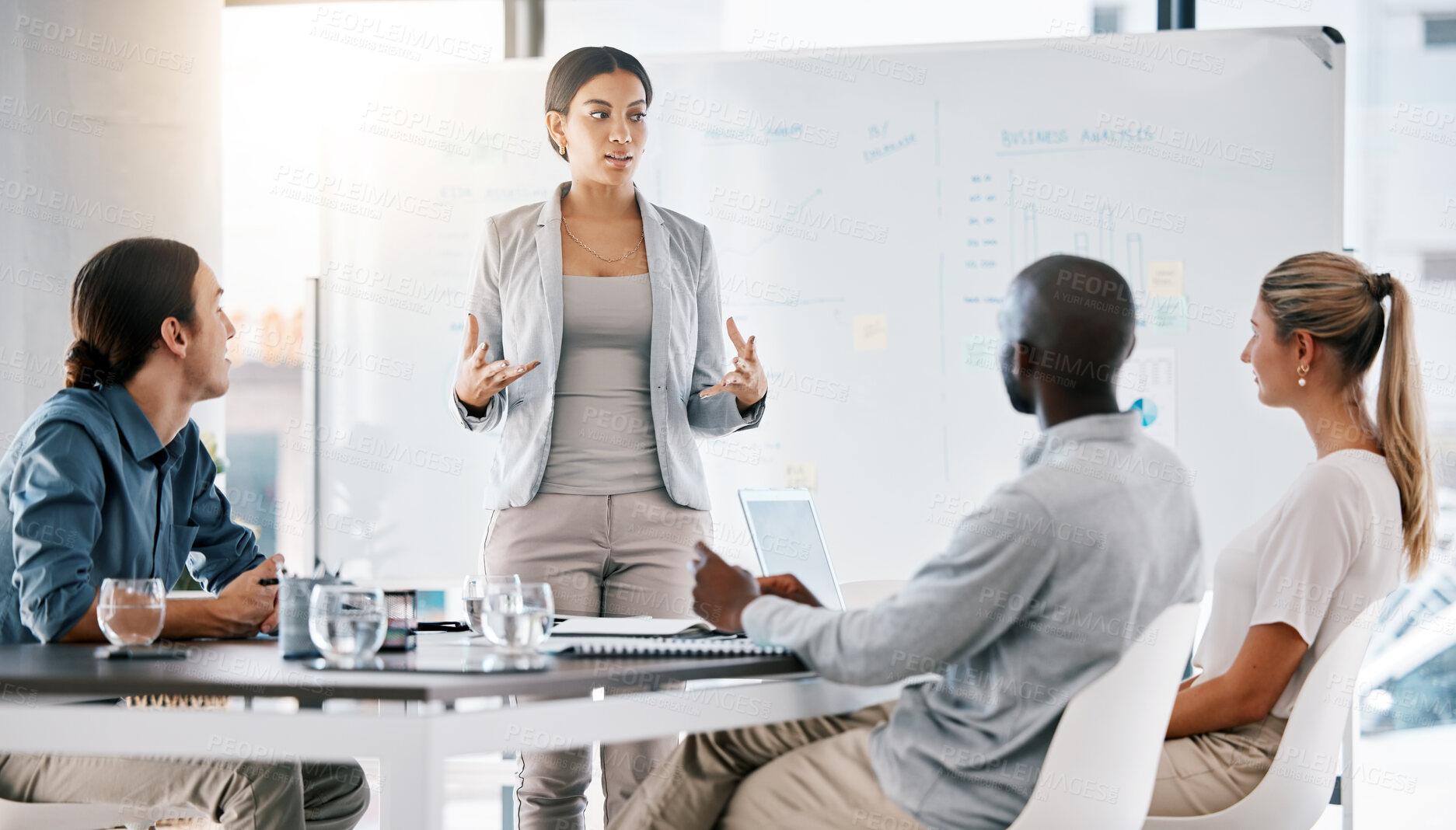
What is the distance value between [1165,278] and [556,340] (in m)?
1.85

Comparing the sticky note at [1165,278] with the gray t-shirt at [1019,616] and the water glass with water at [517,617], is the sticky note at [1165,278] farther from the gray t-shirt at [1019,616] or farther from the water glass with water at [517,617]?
the water glass with water at [517,617]

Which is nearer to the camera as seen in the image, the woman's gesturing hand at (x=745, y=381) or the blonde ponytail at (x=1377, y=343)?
→ the blonde ponytail at (x=1377, y=343)

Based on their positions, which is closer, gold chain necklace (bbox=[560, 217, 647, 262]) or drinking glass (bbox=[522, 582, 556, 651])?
drinking glass (bbox=[522, 582, 556, 651])

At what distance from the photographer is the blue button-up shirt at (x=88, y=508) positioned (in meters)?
1.68

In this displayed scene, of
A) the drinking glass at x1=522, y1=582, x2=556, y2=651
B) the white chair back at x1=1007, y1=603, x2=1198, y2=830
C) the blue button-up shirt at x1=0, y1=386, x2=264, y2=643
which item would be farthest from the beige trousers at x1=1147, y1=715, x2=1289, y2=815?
the blue button-up shirt at x1=0, y1=386, x2=264, y2=643

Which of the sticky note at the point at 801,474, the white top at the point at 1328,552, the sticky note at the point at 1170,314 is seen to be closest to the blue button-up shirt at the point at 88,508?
the white top at the point at 1328,552

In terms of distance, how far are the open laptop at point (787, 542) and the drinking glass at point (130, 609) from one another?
0.91 m

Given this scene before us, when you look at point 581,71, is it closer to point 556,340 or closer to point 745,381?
point 556,340

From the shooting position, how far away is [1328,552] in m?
1.74

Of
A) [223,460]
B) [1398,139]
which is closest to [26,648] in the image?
[223,460]

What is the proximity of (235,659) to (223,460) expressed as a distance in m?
2.42

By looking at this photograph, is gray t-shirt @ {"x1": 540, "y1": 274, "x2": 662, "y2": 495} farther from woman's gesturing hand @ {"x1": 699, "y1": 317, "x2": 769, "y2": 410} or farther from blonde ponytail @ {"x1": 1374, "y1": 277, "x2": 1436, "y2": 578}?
blonde ponytail @ {"x1": 1374, "y1": 277, "x2": 1436, "y2": 578}

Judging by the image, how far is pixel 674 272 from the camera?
2492 millimetres

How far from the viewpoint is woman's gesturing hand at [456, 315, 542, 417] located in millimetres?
2260
